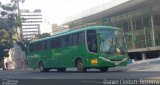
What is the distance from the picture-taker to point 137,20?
4831cm

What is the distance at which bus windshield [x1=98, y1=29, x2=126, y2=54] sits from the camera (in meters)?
23.0

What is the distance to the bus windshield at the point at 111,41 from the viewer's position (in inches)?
904

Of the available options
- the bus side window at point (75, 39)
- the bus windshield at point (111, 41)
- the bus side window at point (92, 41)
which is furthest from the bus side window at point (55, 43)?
the bus windshield at point (111, 41)

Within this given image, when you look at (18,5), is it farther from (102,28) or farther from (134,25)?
(102,28)

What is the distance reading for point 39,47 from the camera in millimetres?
31062

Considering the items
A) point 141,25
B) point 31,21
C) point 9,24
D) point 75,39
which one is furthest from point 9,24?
point 31,21

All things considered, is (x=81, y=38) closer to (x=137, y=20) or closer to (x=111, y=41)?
(x=111, y=41)

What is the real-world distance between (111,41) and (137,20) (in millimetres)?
25840

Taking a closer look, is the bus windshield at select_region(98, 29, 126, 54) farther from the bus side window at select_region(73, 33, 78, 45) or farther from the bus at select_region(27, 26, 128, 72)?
the bus side window at select_region(73, 33, 78, 45)

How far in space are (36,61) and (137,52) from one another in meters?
21.0

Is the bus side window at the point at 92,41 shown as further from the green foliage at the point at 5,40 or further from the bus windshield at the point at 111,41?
the green foliage at the point at 5,40

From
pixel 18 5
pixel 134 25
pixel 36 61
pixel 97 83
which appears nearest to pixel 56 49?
pixel 36 61

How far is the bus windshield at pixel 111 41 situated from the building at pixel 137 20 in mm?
18661

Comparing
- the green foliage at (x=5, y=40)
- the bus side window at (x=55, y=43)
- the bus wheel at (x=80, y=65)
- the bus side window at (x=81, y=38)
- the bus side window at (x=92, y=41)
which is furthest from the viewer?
the green foliage at (x=5, y=40)
